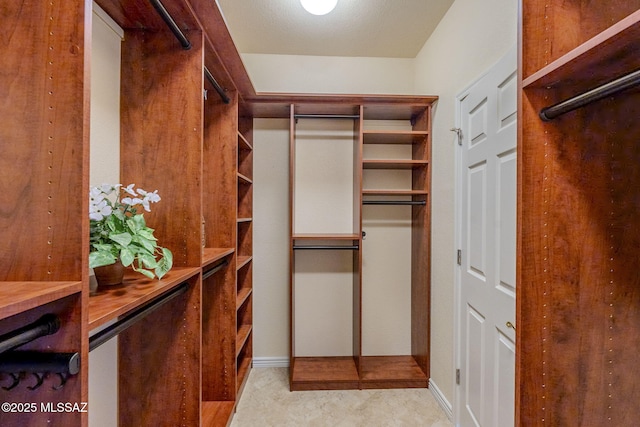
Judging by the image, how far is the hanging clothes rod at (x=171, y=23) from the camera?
43.5 inches

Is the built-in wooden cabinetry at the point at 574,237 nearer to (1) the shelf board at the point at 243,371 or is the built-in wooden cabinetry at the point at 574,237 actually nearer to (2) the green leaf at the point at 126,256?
(2) the green leaf at the point at 126,256

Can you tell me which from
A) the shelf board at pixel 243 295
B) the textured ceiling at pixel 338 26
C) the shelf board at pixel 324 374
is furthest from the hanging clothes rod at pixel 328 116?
the shelf board at pixel 324 374

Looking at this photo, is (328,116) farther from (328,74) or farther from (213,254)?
(213,254)

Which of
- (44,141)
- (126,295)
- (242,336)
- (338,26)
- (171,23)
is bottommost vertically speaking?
(242,336)

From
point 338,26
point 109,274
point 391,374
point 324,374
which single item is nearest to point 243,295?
point 324,374

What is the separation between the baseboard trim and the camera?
209 centimetres

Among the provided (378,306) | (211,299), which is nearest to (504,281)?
(378,306)

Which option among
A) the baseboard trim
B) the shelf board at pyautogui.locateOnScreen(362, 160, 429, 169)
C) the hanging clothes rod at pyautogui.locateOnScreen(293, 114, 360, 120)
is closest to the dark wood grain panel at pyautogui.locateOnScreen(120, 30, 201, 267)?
the hanging clothes rod at pyautogui.locateOnScreen(293, 114, 360, 120)

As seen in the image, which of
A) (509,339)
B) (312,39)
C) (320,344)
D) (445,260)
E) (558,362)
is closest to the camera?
(558,362)

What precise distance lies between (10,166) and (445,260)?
7.28 ft

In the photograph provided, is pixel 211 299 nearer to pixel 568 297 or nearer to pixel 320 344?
pixel 320 344

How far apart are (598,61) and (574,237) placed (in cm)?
51

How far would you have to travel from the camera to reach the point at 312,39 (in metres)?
2.53

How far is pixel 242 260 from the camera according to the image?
8.00 feet
